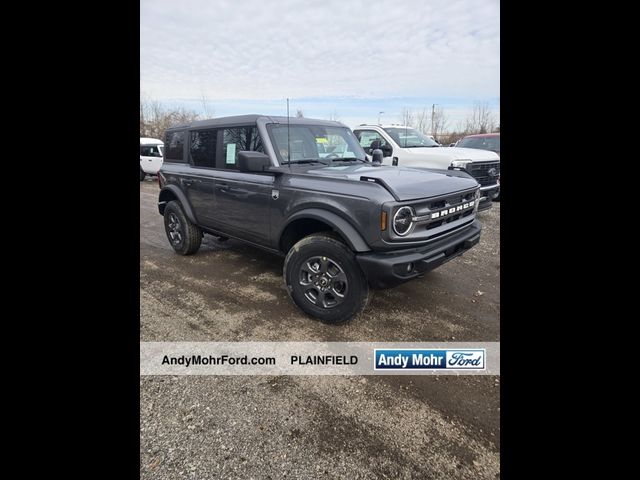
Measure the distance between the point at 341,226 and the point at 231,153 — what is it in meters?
1.98

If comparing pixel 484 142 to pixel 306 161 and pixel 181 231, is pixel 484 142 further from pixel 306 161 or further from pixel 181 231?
pixel 181 231

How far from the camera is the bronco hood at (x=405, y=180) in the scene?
271cm

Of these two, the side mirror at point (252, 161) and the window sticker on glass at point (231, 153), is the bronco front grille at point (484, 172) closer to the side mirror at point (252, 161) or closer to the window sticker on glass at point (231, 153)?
the window sticker on glass at point (231, 153)

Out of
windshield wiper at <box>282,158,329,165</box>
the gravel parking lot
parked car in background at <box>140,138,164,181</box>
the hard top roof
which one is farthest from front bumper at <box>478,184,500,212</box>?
parked car in background at <box>140,138,164,181</box>

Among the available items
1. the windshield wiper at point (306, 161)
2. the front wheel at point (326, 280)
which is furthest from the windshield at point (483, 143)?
the front wheel at point (326, 280)

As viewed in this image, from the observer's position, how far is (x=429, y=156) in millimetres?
7203

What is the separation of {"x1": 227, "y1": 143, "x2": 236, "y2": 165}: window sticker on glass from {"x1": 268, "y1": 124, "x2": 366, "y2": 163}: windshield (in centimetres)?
61

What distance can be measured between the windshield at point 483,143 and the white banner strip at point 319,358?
28.3ft

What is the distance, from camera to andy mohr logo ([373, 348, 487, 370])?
8.47ft

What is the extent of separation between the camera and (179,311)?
3.38 meters

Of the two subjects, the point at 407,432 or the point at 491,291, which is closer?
the point at 407,432
